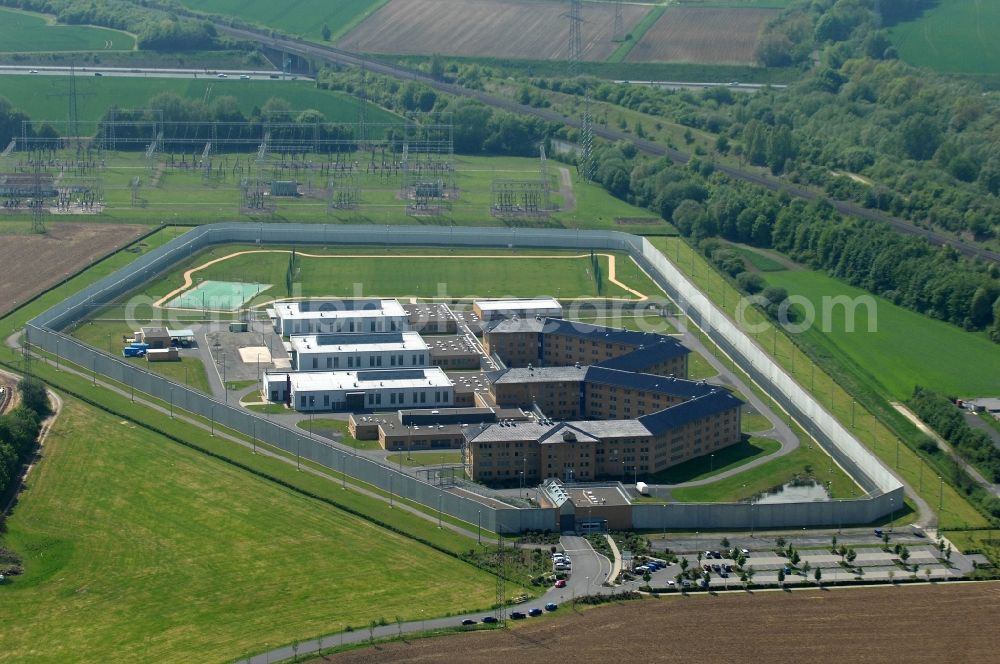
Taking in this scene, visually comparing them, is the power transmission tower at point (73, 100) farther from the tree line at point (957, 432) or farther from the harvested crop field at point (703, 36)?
the tree line at point (957, 432)

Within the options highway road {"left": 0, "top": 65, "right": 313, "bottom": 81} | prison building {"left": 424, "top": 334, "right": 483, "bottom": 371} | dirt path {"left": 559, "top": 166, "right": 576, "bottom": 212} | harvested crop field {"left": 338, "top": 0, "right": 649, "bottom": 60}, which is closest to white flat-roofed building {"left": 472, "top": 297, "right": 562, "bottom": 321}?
prison building {"left": 424, "top": 334, "right": 483, "bottom": 371}

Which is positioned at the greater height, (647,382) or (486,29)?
(486,29)

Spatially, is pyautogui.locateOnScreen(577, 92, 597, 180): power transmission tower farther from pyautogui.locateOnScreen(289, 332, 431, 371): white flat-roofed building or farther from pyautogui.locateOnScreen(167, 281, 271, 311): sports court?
pyautogui.locateOnScreen(289, 332, 431, 371): white flat-roofed building

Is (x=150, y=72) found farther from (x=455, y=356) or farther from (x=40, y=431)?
(x=40, y=431)

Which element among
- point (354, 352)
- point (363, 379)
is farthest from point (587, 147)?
point (363, 379)

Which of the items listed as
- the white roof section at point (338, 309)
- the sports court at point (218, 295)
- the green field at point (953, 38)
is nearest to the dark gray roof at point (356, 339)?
the white roof section at point (338, 309)

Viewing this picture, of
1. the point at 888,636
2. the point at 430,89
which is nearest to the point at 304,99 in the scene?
the point at 430,89
